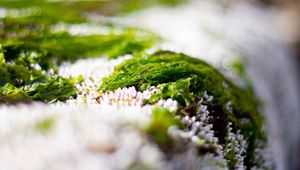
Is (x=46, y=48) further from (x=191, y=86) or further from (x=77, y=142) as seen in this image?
(x=77, y=142)

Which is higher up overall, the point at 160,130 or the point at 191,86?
the point at 191,86

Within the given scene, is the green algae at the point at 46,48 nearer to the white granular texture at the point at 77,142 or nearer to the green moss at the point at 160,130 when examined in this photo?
the white granular texture at the point at 77,142

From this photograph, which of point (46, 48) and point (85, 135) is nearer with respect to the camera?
point (85, 135)

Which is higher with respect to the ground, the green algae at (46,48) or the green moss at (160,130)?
the green algae at (46,48)

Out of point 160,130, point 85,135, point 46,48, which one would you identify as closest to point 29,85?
point 46,48

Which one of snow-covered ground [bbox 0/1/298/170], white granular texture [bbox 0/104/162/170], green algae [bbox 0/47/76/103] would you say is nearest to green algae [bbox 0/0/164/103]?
green algae [bbox 0/47/76/103]

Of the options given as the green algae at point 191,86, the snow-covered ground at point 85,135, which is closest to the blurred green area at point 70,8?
the green algae at point 191,86

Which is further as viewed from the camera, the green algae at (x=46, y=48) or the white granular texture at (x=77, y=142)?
the green algae at (x=46, y=48)

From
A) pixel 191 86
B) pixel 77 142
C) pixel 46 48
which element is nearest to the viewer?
pixel 77 142
